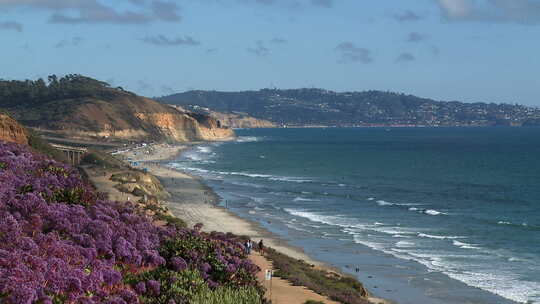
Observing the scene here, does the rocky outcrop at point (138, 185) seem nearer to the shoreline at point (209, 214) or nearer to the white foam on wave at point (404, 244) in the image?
the shoreline at point (209, 214)

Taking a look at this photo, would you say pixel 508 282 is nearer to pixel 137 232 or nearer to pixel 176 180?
pixel 137 232

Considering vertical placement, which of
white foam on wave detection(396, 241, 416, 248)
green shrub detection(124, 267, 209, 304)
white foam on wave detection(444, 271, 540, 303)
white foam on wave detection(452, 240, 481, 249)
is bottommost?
white foam on wave detection(444, 271, 540, 303)

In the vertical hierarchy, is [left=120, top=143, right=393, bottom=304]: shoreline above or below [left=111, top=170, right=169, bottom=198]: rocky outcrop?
below

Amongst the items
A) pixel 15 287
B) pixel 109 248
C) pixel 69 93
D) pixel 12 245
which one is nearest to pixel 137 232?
pixel 109 248

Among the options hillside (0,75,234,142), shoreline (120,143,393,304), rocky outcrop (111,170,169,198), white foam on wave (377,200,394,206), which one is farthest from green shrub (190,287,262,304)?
hillside (0,75,234,142)

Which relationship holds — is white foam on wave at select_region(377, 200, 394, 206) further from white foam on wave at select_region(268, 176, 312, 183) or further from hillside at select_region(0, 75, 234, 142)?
hillside at select_region(0, 75, 234, 142)

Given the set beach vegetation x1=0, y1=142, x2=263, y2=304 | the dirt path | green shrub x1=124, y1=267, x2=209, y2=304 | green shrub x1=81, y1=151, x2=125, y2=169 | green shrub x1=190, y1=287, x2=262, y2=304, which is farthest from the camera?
green shrub x1=81, y1=151, x2=125, y2=169
